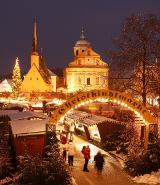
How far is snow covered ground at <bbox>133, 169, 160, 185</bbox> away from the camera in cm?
1677

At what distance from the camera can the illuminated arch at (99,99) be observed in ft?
61.3

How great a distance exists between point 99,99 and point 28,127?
3477mm

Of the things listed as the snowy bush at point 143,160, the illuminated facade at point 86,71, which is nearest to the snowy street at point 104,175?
the snowy bush at point 143,160

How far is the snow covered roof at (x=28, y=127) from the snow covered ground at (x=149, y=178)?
4.75 m

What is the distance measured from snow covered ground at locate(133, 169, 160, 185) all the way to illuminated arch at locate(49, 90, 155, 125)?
9.99 feet

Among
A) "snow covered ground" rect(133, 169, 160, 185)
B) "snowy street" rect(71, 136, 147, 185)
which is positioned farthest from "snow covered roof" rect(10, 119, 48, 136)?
"snow covered ground" rect(133, 169, 160, 185)

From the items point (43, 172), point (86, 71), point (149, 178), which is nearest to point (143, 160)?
point (149, 178)

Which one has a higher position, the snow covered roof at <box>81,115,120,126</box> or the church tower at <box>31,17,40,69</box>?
the church tower at <box>31,17,40,69</box>

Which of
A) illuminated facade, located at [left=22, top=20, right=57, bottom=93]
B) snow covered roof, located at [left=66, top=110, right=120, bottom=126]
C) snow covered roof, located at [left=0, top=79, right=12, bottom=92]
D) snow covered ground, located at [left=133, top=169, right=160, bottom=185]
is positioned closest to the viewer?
snow covered ground, located at [left=133, top=169, right=160, bottom=185]

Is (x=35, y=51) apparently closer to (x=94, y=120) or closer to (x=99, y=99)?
(x=94, y=120)

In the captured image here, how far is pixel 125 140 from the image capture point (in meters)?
23.5

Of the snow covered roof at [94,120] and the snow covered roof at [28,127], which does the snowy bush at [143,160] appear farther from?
the snow covered roof at [94,120]

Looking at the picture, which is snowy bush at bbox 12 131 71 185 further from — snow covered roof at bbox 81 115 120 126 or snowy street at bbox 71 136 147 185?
snow covered roof at bbox 81 115 120 126

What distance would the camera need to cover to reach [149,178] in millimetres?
17094
